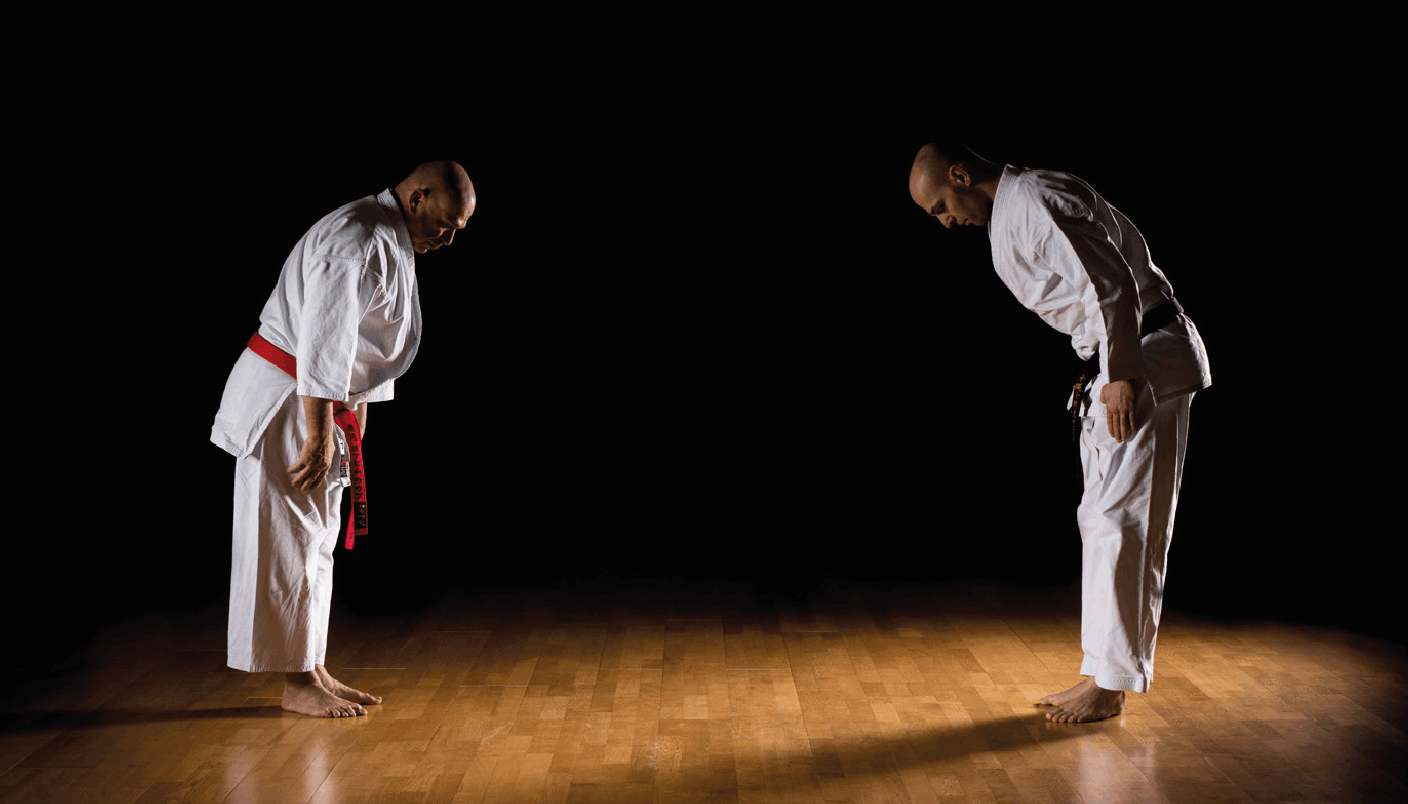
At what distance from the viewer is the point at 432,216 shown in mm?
2668

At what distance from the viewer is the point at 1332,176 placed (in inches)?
192

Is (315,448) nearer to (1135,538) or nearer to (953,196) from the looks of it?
(953,196)

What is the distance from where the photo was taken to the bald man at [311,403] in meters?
2.48

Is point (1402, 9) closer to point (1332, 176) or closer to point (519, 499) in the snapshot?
point (1332, 176)

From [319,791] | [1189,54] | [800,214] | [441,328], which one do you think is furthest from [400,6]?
[319,791]

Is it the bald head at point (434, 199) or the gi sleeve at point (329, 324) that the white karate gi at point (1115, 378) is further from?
the gi sleeve at point (329, 324)

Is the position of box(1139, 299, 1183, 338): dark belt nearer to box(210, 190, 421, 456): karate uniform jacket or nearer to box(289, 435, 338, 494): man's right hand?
box(210, 190, 421, 456): karate uniform jacket

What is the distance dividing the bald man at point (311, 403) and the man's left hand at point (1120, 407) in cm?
152

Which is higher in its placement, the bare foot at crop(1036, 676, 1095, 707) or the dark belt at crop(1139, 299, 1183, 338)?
the dark belt at crop(1139, 299, 1183, 338)

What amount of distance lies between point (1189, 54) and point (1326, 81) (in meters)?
0.58

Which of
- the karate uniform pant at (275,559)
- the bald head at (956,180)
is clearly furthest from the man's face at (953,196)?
the karate uniform pant at (275,559)

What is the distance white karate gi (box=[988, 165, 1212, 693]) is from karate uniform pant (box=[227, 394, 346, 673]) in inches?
67.2

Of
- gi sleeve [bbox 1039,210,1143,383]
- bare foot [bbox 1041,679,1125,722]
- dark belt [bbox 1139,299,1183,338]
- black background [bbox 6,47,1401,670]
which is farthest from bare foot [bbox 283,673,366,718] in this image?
dark belt [bbox 1139,299,1183,338]

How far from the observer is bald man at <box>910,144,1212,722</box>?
242 cm
